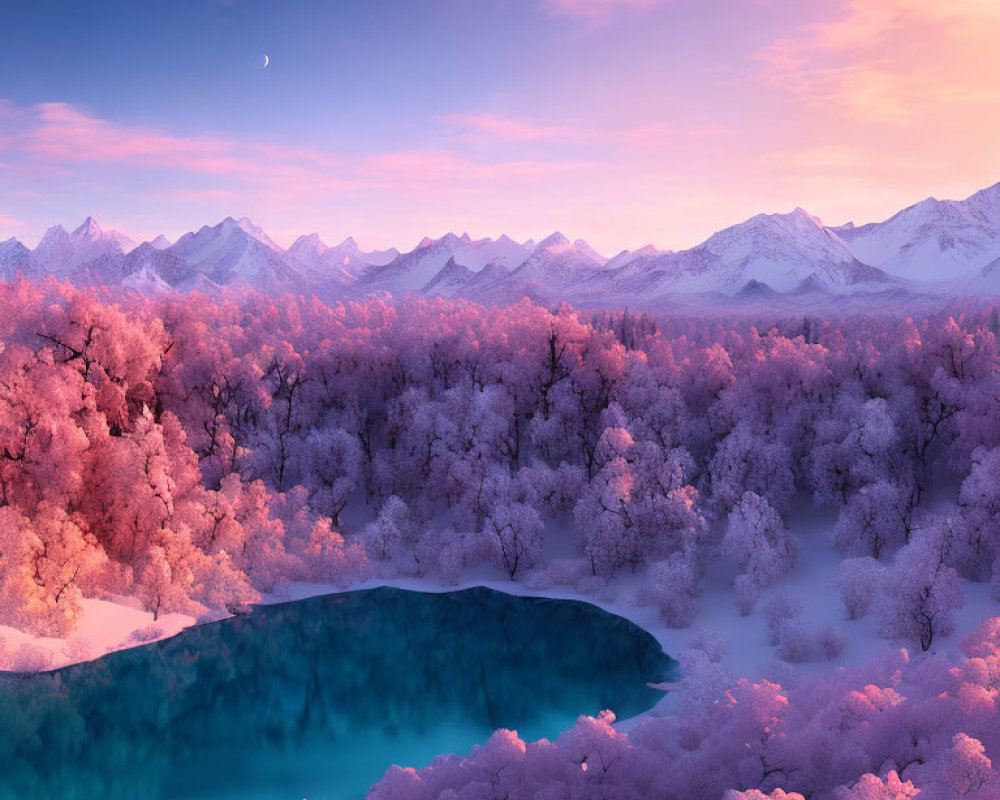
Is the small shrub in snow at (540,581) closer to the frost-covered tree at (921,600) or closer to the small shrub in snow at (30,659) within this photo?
the frost-covered tree at (921,600)

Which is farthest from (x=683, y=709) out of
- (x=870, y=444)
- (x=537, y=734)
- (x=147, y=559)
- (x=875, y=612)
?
(x=147, y=559)

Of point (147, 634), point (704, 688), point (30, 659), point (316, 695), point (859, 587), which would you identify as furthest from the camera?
point (147, 634)

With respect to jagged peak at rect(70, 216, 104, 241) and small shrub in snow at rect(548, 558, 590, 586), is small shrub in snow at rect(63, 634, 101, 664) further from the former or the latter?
jagged peak at rect(70, 216, 104, 241)

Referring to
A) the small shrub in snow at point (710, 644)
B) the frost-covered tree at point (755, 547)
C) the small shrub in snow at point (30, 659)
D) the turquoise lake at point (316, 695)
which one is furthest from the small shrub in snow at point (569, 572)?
the small shrub in snow at point (30, 659)

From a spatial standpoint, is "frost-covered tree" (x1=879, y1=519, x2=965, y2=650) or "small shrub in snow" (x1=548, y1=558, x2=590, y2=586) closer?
"frost-covered tree" (x1=879, y1=519, x2=965, y2=650)

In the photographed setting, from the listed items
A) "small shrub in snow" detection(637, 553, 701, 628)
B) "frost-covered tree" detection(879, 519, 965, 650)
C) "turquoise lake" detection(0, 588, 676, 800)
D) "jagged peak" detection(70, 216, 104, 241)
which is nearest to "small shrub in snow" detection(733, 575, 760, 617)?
"small shrub in snow" detection(637, 553, 701, 628)

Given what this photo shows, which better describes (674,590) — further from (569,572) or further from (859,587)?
(859,587)

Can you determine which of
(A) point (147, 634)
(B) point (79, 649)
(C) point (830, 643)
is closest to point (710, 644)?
(C) point (830, 643)
